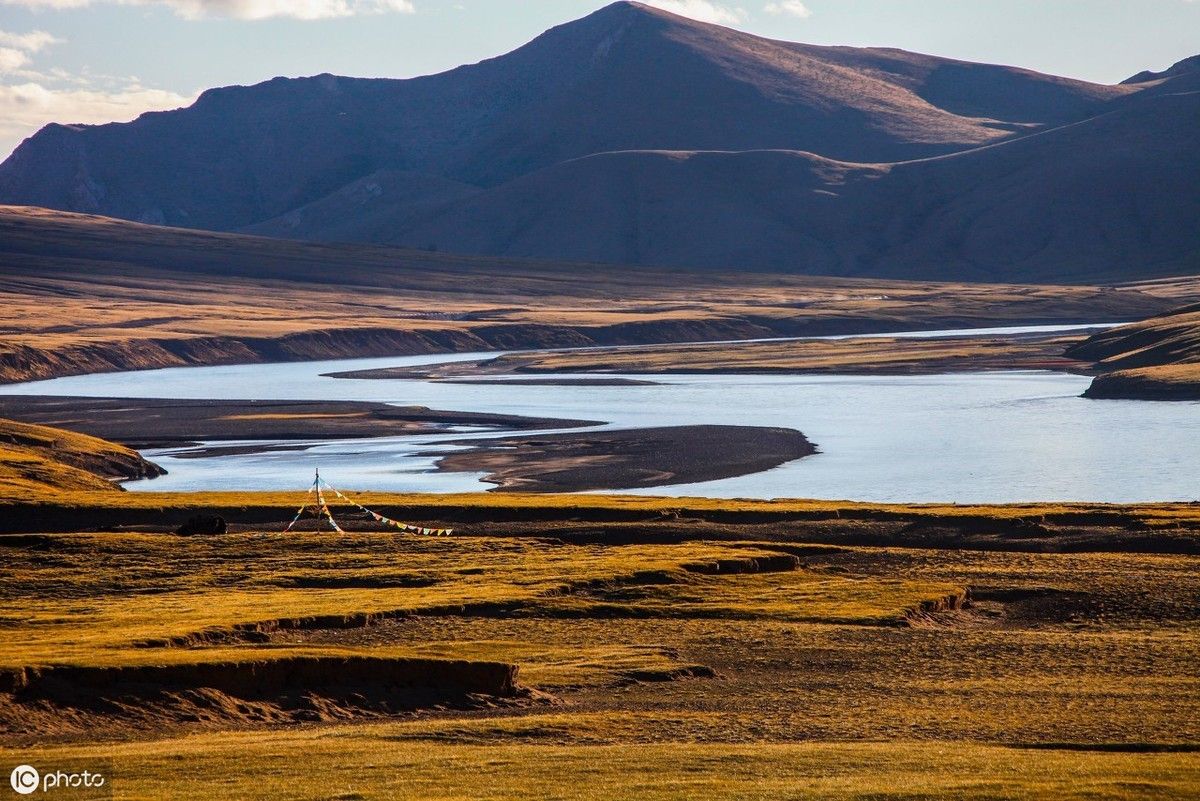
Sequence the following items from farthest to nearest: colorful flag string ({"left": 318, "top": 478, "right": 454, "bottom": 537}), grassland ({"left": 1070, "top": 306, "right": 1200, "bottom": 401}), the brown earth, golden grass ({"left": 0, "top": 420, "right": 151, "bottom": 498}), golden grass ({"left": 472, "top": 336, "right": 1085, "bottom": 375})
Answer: golden grass ({"left": 472, "top": 336, "right": 1085, "bottom": 375}) → the brown earth → grassland ({"left": 1070, "top": 306, "right": 1200, "bottom": 401}) → golden grass ({"left": 0, "top": 420, "right": 151, "bottom": 498}) → colorful flag string ({"left": 318, "top": 478, "right": 454, "bottom": 537})

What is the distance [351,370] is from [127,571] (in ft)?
377

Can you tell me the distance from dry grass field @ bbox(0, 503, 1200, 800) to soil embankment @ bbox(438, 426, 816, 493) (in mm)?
18521

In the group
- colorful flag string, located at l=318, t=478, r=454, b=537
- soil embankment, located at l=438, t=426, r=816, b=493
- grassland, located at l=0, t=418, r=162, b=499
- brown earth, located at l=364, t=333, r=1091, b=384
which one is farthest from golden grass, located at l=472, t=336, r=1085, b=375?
colorful flag string, located at l=318, t=478, r=454, b=537

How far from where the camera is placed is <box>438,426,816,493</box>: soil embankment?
7325cm

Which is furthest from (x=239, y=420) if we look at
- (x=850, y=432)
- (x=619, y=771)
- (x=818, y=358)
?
(x=619, y=771)

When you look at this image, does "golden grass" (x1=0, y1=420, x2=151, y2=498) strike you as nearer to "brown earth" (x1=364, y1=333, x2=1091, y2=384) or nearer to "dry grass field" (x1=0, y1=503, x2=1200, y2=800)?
"dry grass field" (x1=0, y1=503, x2=1200, y2=800)

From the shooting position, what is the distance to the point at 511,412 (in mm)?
108125

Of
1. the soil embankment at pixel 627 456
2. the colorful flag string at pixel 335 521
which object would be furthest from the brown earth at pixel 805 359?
the colorful flag string at pixel 335 521

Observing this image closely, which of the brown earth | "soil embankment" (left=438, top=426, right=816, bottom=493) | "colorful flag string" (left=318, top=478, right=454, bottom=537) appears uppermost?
the brown earth

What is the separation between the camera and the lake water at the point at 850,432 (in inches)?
2734

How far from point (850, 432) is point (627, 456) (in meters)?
17.2

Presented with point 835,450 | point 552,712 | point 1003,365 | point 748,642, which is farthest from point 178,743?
point 1003,365

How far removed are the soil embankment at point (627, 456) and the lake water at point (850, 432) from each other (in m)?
1.92

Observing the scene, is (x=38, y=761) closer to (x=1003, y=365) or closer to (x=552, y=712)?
(x=552, y=712)
